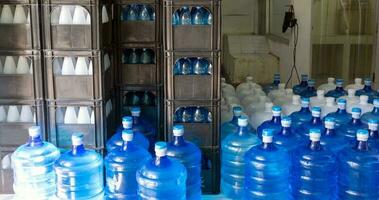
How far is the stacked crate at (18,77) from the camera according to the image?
2340 mm

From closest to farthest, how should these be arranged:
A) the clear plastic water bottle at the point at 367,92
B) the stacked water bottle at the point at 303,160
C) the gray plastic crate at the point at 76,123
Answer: the stacked water bottle at the point at 303,160 < the gray plastic crate at the point at 76,123 < the clear plastic water bottle at the point at 367,92

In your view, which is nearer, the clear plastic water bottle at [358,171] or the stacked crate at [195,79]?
the clear plastic water bottle at [358,171]

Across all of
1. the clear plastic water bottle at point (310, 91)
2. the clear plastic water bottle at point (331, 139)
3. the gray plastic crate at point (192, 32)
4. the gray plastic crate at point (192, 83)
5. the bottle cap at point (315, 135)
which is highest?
the gray plastic crate at point (192, 32)

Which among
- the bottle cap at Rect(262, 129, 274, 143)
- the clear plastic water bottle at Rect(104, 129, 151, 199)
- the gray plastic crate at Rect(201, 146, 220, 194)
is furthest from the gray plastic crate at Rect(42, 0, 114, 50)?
the bottle cap at Rect(262, 129, 274, 143)

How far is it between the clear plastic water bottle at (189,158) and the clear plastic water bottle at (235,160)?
0.26 meters

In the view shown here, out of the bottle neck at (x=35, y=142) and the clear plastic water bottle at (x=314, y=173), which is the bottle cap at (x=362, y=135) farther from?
the bottle neck at (x=35, y=142)

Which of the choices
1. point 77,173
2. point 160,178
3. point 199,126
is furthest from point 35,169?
point 199,126

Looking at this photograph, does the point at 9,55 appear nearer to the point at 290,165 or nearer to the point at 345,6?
the point at 290,165

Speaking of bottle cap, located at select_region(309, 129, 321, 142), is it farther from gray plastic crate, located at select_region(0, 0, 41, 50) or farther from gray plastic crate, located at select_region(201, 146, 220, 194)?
gray plastic crate, located at select_region(0, 0, 41, 50)

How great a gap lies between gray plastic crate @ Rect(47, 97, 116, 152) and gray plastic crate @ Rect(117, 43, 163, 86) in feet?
1.90

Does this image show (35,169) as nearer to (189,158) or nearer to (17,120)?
(17,120)

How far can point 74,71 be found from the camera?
2373mm

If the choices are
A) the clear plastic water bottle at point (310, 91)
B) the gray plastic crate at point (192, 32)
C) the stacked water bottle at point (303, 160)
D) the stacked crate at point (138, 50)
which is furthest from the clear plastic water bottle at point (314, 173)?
the clear plastic water bottle at point (310, 91)

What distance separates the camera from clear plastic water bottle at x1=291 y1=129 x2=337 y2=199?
2.20 m
